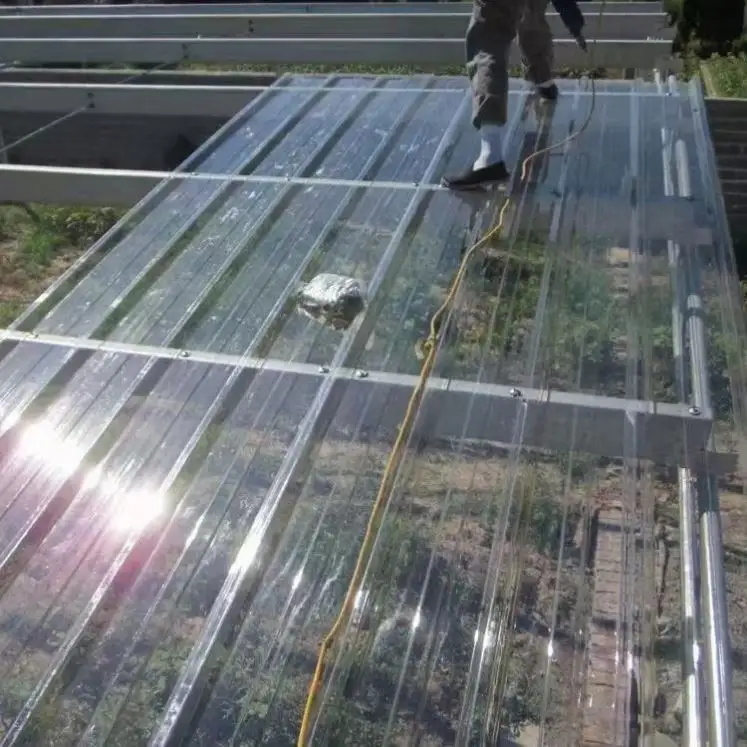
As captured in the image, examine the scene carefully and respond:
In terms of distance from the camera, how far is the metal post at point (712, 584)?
1.80 metres

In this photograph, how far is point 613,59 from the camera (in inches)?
238

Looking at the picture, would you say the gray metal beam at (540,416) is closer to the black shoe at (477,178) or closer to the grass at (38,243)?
the black shoe at (477,178)

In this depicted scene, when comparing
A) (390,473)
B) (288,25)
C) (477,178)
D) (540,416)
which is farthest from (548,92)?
(390,473)

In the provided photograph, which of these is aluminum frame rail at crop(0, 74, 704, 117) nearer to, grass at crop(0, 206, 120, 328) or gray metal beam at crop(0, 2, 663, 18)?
grass at crop(0, 206, 120, 328)

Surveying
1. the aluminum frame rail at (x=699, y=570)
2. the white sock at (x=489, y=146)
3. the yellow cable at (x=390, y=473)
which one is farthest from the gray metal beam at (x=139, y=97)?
the aluminum frame rail at (x=699, y=570)

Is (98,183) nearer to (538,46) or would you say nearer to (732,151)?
(538,46)

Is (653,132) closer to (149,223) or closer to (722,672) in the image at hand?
(149,223)

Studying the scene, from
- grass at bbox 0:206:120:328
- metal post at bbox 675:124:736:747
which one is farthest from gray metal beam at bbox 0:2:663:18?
metal post at bbox 675:124:736:747

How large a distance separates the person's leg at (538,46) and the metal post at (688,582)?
201 centimetres

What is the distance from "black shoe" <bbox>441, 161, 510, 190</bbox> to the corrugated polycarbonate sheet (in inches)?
3.2

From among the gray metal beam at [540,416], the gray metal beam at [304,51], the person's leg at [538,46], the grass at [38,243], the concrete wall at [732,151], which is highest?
the person's leg at [538,46]

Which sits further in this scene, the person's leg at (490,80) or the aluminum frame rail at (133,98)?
the aluminum frame rail at (133,98)

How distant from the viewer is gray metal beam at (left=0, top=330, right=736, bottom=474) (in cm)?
255

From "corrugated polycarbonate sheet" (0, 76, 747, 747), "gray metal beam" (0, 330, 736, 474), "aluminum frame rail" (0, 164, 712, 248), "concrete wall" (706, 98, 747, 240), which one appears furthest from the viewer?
"concrete wall" (706, 98, 747, 240)
